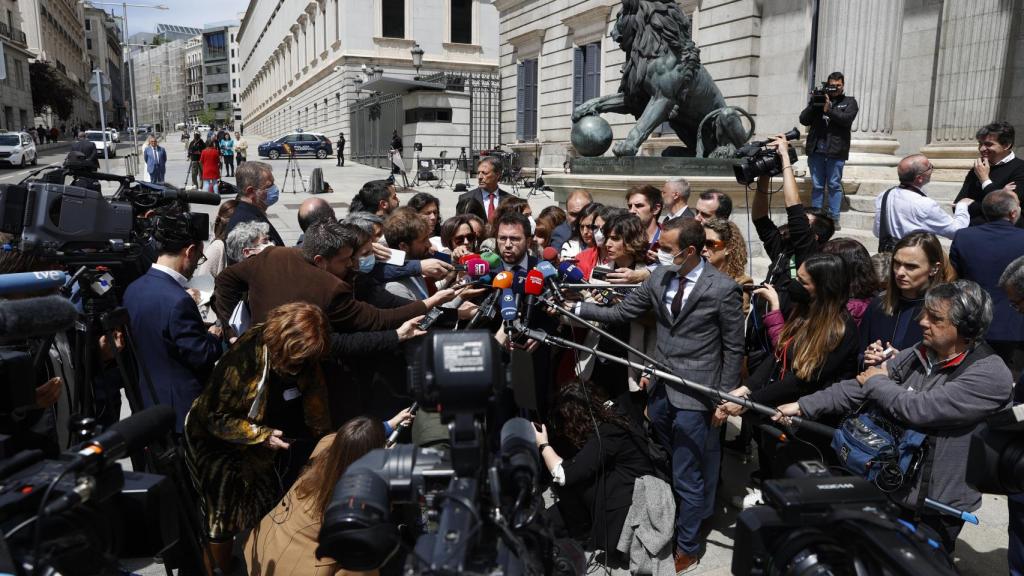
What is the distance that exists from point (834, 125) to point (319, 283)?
23.2ft

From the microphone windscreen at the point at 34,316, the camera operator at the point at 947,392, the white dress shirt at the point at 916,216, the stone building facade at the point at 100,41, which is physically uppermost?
the stone building facade at the point at 100,41

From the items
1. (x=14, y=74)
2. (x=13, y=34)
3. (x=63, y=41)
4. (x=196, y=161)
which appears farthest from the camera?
(x=63, y=41)

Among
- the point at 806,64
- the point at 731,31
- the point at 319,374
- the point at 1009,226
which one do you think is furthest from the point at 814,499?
the point at 731,31

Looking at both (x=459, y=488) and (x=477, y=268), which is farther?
(x=477, y=268)

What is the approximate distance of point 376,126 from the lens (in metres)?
33.0

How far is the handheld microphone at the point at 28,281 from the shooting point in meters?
2.14

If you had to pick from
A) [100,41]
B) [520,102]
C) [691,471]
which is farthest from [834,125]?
[100,41]

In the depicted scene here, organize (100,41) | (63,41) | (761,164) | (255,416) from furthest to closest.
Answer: (100,41)
(63,41)
(761,164)
(255,416)

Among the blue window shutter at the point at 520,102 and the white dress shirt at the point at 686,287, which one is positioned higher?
the blue window shutter at the point at 520,102

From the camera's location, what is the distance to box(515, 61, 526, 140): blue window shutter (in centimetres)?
2752

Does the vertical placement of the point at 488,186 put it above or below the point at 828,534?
above

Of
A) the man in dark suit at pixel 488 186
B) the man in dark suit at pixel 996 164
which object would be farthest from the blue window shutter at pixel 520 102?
the man in dark suit at pixel 996 164

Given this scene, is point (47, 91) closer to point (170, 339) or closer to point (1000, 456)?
point (170, 339)

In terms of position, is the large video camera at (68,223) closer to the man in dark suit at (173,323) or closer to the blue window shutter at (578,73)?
the man in dark suit at (173,323)
